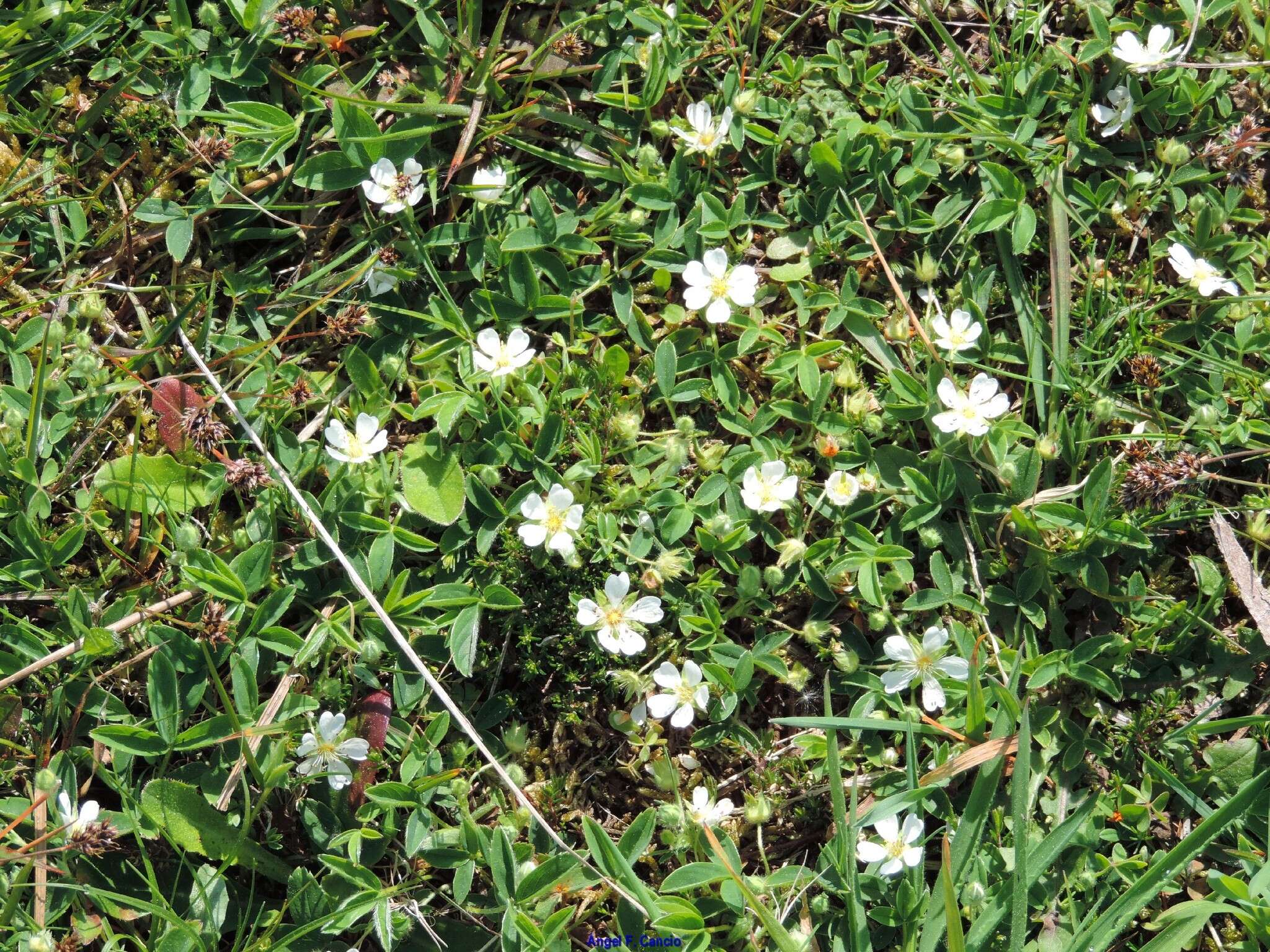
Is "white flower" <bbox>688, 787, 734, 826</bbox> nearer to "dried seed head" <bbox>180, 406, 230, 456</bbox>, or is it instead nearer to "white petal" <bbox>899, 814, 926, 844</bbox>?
"white petal" <bbox>899, 814, 926, 844</bbox>

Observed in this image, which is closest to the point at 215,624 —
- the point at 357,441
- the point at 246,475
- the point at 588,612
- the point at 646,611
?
the point at 246,475

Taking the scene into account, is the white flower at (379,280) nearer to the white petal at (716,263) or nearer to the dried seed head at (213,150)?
the dried seed head at (213,150)

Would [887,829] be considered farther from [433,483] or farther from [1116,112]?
[1116,112]

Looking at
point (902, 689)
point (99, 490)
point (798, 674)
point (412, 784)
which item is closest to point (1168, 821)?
point (902, 689)

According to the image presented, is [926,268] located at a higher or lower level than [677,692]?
higher

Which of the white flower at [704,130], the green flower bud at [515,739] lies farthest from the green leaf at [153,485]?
the white flower at [704,130]
